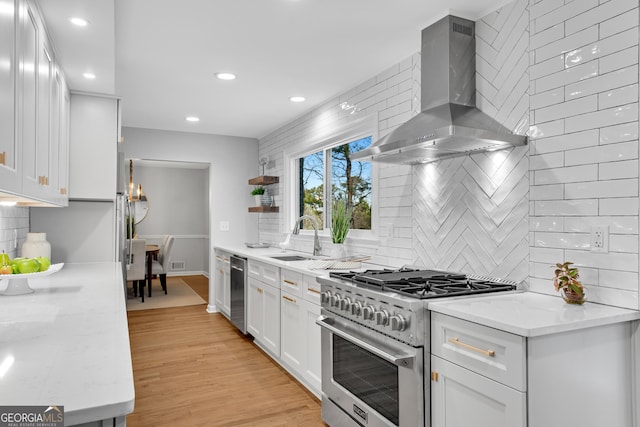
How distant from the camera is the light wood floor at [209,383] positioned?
2.76m

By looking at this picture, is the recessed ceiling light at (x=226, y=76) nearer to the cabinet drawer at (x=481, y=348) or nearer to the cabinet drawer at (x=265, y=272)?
the cabinet drawer at (x=265, y=272)

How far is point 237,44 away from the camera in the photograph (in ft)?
9.54

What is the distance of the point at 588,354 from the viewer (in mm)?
1662

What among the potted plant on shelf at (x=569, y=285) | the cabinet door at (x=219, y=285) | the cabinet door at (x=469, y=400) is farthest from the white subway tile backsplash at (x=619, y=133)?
the cabinet door at (x=219, y=285)

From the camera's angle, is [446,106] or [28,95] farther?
[446,106]

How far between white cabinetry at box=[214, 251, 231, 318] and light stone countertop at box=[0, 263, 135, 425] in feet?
9.70

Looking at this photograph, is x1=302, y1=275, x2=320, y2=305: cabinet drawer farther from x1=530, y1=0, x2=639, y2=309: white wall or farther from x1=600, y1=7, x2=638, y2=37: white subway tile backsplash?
x1=600, y1=7, x2=638, y2=37: white subway tile backsplash

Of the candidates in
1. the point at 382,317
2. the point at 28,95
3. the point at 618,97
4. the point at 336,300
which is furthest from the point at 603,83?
the point at 28,95

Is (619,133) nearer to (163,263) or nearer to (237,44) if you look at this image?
(237,44)

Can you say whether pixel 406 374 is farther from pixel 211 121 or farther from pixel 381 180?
pixel 211 121

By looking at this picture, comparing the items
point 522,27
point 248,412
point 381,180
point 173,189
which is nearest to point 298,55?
point 381,180

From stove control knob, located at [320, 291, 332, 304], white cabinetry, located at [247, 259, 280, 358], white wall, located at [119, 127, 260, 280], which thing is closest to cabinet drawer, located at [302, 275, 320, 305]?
stove control knob, located at [320, 291, 332, 304]

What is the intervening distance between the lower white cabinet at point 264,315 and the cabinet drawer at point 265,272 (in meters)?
0.04

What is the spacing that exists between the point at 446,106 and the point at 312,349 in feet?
5.98
